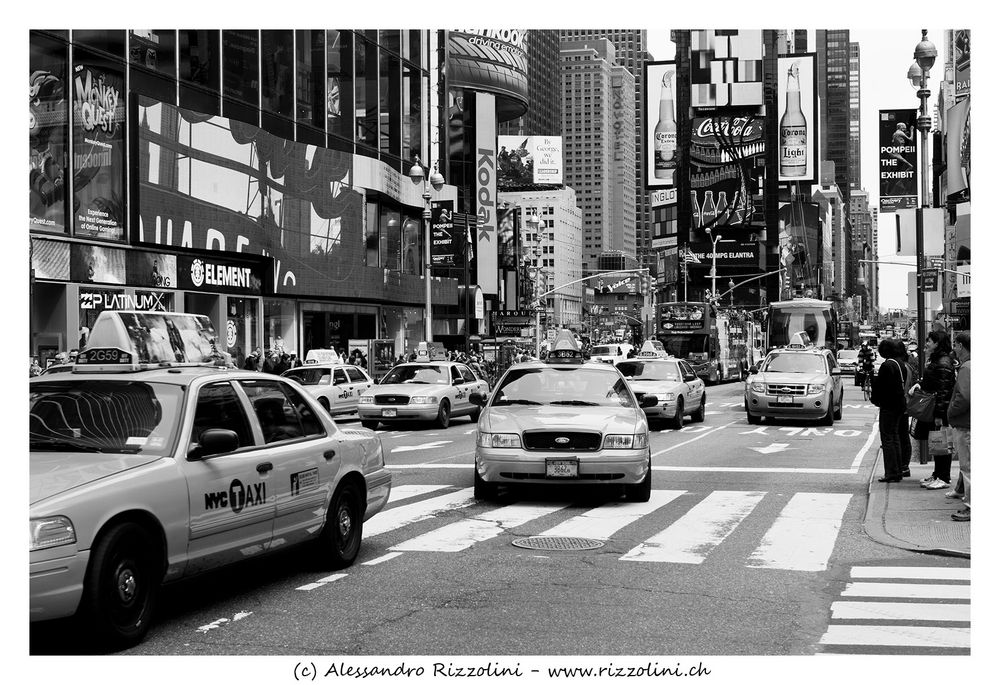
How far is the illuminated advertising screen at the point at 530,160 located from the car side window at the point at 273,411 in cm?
15234

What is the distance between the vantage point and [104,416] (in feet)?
23.1

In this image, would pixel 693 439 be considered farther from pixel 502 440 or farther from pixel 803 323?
pixel 803 323

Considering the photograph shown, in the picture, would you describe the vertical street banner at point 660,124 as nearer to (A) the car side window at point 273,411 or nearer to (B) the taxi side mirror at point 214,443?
Answer: (A) the car side window at point 273,411

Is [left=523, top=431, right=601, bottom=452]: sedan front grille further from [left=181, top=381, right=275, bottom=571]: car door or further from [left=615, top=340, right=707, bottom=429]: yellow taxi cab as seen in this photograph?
[left=615, top=340, right=707, bottom=429]: yellow taxi cab

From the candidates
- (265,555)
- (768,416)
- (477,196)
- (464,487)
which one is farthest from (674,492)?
(477,196)

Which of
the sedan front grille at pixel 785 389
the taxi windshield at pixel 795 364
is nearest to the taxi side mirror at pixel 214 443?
the sedan front grille at pixel 785 389

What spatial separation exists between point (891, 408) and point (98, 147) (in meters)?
24.8

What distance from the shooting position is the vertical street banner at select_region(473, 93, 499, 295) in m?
97.1

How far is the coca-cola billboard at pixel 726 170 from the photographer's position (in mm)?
143625

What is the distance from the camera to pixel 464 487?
14.2 m

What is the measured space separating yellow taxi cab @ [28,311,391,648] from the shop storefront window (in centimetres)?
3574

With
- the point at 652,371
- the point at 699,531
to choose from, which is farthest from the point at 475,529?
the point at 652,371

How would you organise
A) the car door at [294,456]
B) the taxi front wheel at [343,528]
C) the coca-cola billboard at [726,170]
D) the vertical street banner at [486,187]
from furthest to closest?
1. the coca-cola billboard at [726,170]
2. the vertical street banner at [486,187]
3. the taxi front wheel at [343,528]
4. the car door at [294,456]

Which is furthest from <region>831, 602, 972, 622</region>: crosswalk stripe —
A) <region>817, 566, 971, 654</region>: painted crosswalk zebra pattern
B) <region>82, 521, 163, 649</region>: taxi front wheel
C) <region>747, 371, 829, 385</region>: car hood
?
<region>747, 371, 829, 385</region>: car hood
